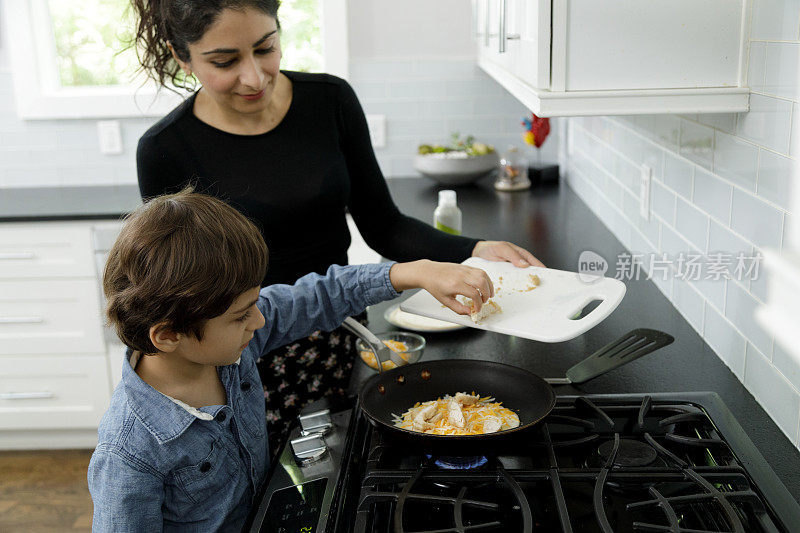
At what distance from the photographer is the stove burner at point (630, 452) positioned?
1.05m

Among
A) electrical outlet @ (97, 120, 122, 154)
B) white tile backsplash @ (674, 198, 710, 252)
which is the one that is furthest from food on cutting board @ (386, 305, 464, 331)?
electrical outlet @ (97, 120, 122, 154)

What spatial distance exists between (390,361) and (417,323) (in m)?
0.26

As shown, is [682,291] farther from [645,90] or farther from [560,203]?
[560,203]

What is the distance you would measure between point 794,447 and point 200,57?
3.90 ft

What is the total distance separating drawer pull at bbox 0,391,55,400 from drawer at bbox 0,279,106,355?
17 centimetres

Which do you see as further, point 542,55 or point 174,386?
point 542,55

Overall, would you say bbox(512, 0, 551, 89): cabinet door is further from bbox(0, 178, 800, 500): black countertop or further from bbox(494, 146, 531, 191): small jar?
bbox(494, 146, 531, 191): small jar

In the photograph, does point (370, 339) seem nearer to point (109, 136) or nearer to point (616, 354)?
point (616, 354)

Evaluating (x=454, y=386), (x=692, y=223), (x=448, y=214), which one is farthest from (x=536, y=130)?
(x=454, y=386)

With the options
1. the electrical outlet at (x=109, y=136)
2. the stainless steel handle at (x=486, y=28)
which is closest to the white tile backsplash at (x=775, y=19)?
the stainless steel handle at (x=486, y=28)

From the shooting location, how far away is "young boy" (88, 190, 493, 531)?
1029mm

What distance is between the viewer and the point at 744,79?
1.25 meters

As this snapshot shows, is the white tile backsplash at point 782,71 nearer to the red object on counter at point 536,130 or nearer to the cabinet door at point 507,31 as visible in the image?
the cabinet door at point 507,31

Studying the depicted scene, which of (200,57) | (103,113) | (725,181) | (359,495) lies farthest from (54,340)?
(725,181)
